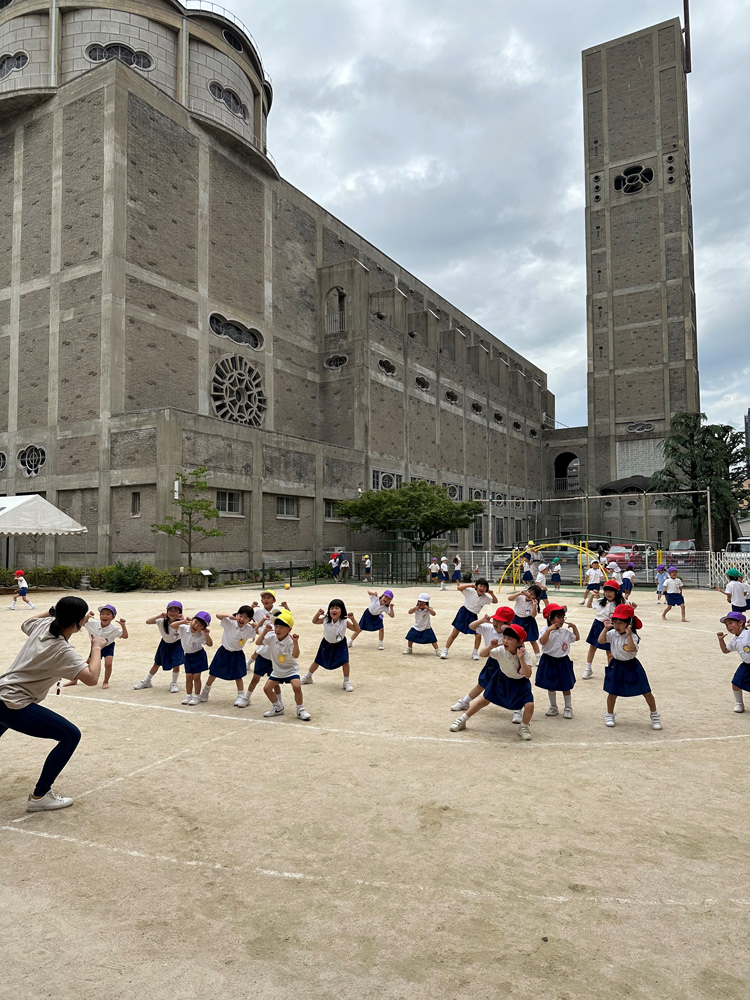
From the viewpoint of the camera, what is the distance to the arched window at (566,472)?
77188 millimetres

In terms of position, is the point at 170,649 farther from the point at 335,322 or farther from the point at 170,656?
the point at 335,322

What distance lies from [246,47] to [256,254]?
1400 cm

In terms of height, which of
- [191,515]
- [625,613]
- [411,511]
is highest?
[411,511]

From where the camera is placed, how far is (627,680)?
8602 millimetres

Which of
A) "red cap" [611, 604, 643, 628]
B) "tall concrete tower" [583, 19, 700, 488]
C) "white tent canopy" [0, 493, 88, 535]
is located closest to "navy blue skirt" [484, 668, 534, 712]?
"red cap" [611, 604, 643, 628]

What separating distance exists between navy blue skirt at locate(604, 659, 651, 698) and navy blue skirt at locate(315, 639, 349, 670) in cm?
381

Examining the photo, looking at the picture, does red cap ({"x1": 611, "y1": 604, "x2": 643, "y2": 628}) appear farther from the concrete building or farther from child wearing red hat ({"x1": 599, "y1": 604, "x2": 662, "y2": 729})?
the concrete building

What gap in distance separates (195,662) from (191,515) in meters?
23.9

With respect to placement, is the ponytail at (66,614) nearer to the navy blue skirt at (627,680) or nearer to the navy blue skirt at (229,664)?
the navy blue skirt at (229,664)

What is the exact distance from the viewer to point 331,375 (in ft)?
158

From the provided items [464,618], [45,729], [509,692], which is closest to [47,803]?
[45,729]

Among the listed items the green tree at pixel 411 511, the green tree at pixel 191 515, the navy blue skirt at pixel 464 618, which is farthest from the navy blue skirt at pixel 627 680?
the green tree at pixel 411 511

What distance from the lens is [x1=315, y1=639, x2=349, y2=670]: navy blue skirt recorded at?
415 inches

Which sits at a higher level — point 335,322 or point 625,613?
point 335,322
